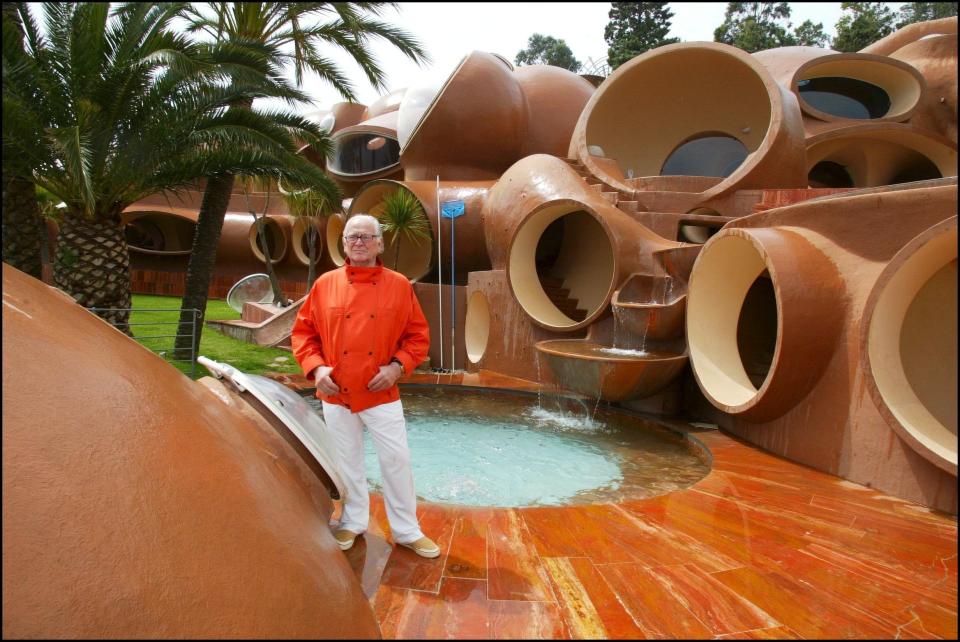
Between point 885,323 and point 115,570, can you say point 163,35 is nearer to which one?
point 115,570

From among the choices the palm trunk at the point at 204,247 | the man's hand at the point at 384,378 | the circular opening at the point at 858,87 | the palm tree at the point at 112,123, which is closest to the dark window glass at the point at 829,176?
the circular opening at the point at 858,87

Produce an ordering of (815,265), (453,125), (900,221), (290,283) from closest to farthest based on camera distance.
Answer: (900,221) → (815,265) → (453,125) → (290,283)

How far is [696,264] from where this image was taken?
6.47 m

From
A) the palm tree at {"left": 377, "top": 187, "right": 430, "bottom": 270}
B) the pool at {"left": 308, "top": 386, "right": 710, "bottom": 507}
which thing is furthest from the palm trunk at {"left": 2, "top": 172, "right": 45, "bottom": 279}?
the palm tree at {"left": 377, "top": 187, "right": 430, "bottom": 270}

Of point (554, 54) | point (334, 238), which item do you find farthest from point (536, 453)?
point (554, 54)

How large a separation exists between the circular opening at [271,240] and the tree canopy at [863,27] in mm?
25691

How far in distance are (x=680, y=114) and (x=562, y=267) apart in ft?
20.2

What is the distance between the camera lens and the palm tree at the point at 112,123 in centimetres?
575

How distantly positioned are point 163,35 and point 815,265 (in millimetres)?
6705

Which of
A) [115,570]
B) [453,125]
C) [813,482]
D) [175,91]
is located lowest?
[813,482]

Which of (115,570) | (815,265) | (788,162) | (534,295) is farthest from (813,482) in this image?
(788,162)

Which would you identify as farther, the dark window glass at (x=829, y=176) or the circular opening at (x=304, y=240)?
the circular opening at (x=304, y=240)

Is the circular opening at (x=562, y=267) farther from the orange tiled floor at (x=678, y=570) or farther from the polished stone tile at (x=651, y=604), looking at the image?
the polished stone tile at (x=651, y=604)

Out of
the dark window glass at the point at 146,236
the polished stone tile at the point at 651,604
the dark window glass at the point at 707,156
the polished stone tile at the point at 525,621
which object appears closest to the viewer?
the polished stone tile at the point at 525,621
